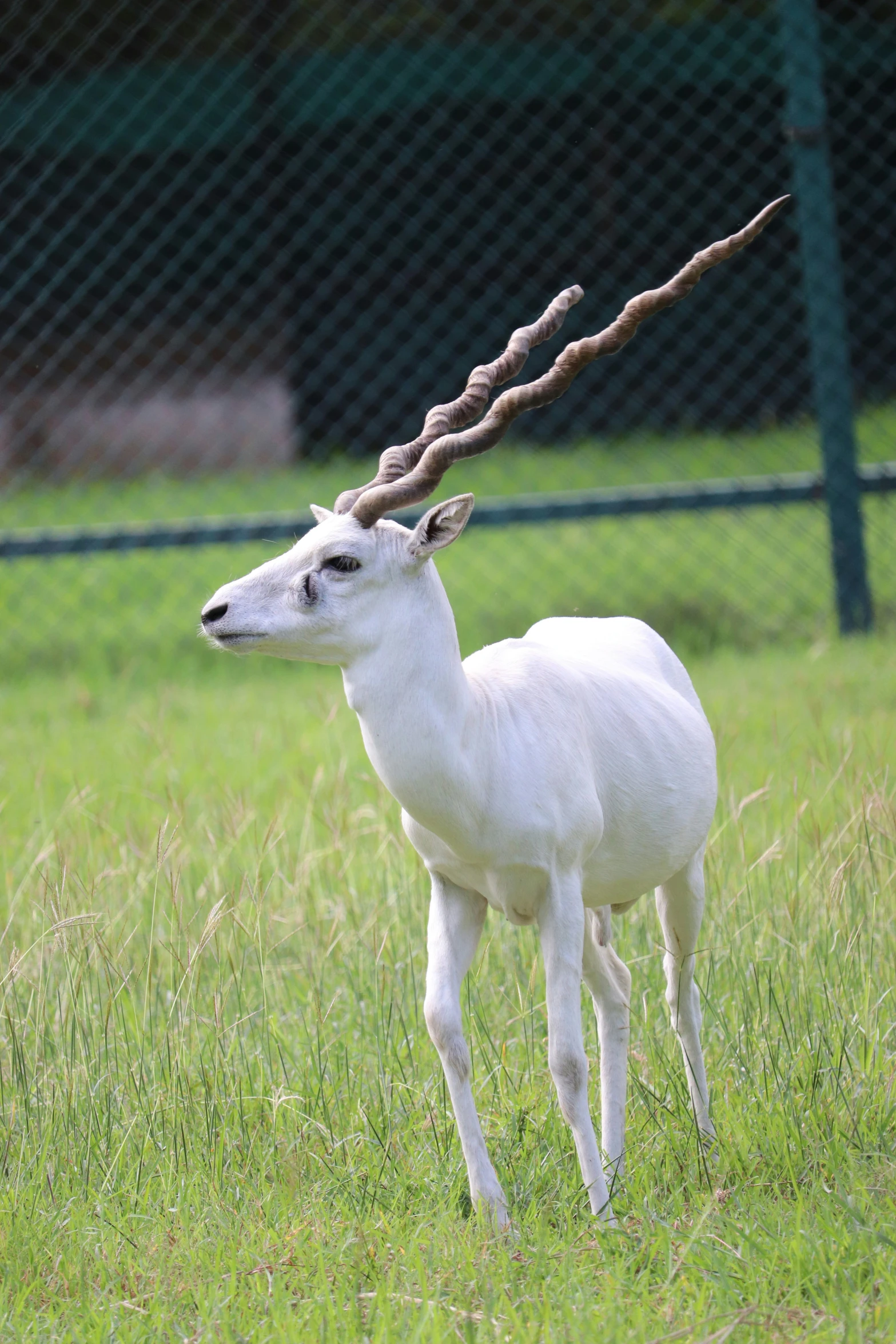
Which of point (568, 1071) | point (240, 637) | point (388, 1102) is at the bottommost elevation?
point (388, 1102)

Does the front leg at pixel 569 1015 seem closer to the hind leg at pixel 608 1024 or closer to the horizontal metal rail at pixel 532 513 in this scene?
the hind leg at pixel 608 1024

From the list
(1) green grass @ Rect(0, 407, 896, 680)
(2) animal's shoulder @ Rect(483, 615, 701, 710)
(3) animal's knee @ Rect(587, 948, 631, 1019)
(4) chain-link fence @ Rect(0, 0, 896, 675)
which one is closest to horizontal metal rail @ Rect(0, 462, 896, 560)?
(1) green grass @ Rect(0, 407, 896, 680)

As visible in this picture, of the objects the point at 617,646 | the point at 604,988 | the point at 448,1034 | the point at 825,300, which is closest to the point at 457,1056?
the point at 448,1034

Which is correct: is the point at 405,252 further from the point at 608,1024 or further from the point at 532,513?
the point at 608,1024

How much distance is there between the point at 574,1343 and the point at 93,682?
5.28 meters

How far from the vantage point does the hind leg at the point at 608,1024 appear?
2785mm

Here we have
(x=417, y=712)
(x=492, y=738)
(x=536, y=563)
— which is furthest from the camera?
(x=536, y=563)

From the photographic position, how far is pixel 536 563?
8539mm

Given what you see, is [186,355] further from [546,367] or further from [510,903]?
[510,903]

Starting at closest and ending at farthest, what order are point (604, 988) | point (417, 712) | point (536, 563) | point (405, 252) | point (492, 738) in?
point (417, 712) < point (492, 738) < point (604, 988) < point (536, 563) < point (405, 252)

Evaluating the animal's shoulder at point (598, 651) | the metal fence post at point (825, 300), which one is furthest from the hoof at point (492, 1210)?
the metal fence post at point (825, 300)

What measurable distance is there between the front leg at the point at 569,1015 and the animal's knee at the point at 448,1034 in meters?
0.15

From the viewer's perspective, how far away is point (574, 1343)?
2158mm

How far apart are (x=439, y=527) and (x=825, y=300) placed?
192 inches
